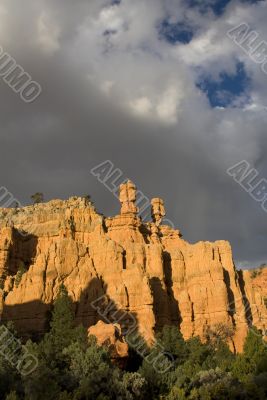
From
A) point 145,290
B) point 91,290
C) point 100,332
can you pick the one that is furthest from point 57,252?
point 100,332

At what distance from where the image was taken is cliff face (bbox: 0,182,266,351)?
55.1 m

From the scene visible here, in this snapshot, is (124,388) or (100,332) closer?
(124,388)

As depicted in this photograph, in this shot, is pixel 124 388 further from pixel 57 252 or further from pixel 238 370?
pixel 57 252

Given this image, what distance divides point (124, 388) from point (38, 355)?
874 centimetres

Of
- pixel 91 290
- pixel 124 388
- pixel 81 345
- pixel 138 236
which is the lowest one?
pixel 124 388

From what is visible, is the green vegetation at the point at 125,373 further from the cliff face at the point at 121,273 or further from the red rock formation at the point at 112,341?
the cliff face at the point at 121,273

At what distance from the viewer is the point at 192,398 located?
35000 millimetres

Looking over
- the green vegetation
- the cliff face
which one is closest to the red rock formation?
the green vegetation

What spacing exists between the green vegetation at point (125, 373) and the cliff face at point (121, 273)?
3721 mm

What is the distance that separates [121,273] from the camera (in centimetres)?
5866

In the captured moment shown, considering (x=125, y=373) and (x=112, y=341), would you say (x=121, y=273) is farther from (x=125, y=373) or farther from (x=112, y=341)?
(x=125, y=373)

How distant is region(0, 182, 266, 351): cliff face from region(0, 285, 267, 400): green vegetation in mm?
3721

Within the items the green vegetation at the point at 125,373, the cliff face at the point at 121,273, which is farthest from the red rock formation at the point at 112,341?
the cliff face at the point at 121,273

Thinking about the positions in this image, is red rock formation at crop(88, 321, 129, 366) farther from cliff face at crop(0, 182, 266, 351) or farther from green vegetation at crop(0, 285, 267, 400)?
cliff face at crop(0, 182, 266, 351)
